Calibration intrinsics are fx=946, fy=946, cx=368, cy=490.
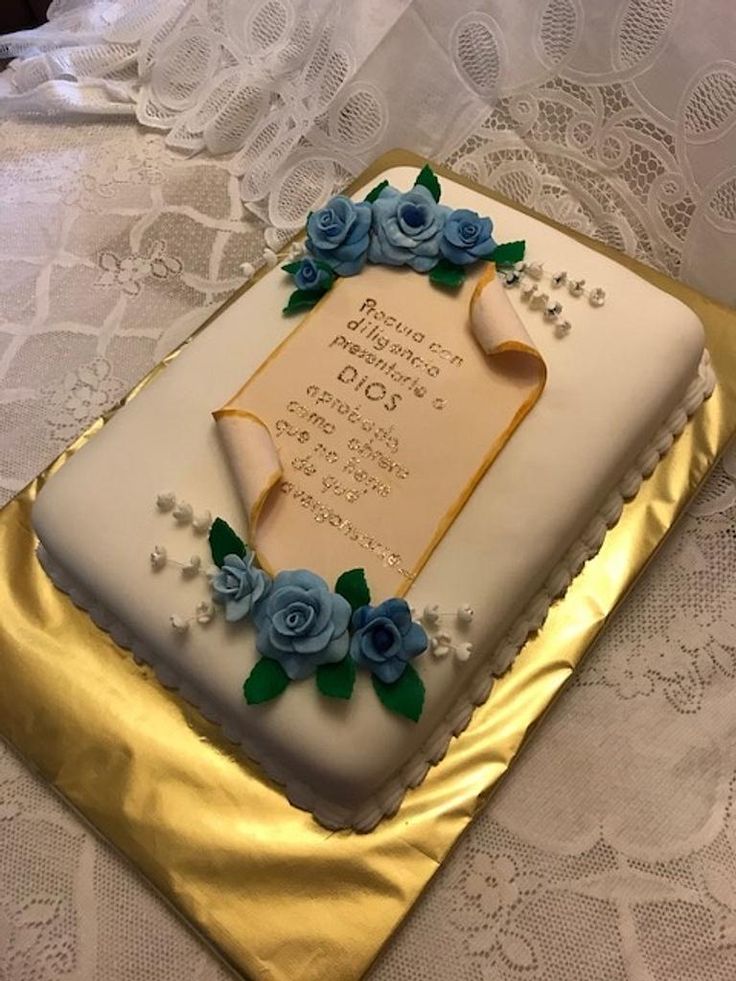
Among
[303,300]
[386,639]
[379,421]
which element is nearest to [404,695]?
[386,639]

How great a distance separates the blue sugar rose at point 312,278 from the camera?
1095 millimetres

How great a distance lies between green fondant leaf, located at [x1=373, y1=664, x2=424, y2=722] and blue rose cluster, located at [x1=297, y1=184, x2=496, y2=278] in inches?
18.8

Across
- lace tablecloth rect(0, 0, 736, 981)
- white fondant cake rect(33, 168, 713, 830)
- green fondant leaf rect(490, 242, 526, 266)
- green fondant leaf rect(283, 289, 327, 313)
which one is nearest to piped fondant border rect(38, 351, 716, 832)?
white fondant cake rect(33, 168, 713, 830)

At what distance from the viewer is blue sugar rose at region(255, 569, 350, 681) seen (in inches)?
34.5

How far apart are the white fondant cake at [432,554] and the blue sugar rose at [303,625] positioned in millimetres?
28

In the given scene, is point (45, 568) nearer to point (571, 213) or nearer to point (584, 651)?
point (584, 651)

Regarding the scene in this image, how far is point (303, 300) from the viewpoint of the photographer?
1097 mm

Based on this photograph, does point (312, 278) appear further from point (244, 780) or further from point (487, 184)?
point (244, 780)

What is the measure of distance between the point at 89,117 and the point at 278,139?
39cm

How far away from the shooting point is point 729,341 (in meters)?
1.22

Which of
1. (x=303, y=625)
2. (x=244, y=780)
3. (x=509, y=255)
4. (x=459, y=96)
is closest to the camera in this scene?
(x=303, y=625)

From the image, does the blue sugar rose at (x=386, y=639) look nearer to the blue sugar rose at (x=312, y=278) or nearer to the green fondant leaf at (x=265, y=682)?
the green fondant leaf at (x=265, y=682)

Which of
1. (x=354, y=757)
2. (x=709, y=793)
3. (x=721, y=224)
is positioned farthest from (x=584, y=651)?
(x=721, y=224)

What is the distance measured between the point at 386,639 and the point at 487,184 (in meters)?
0.80
